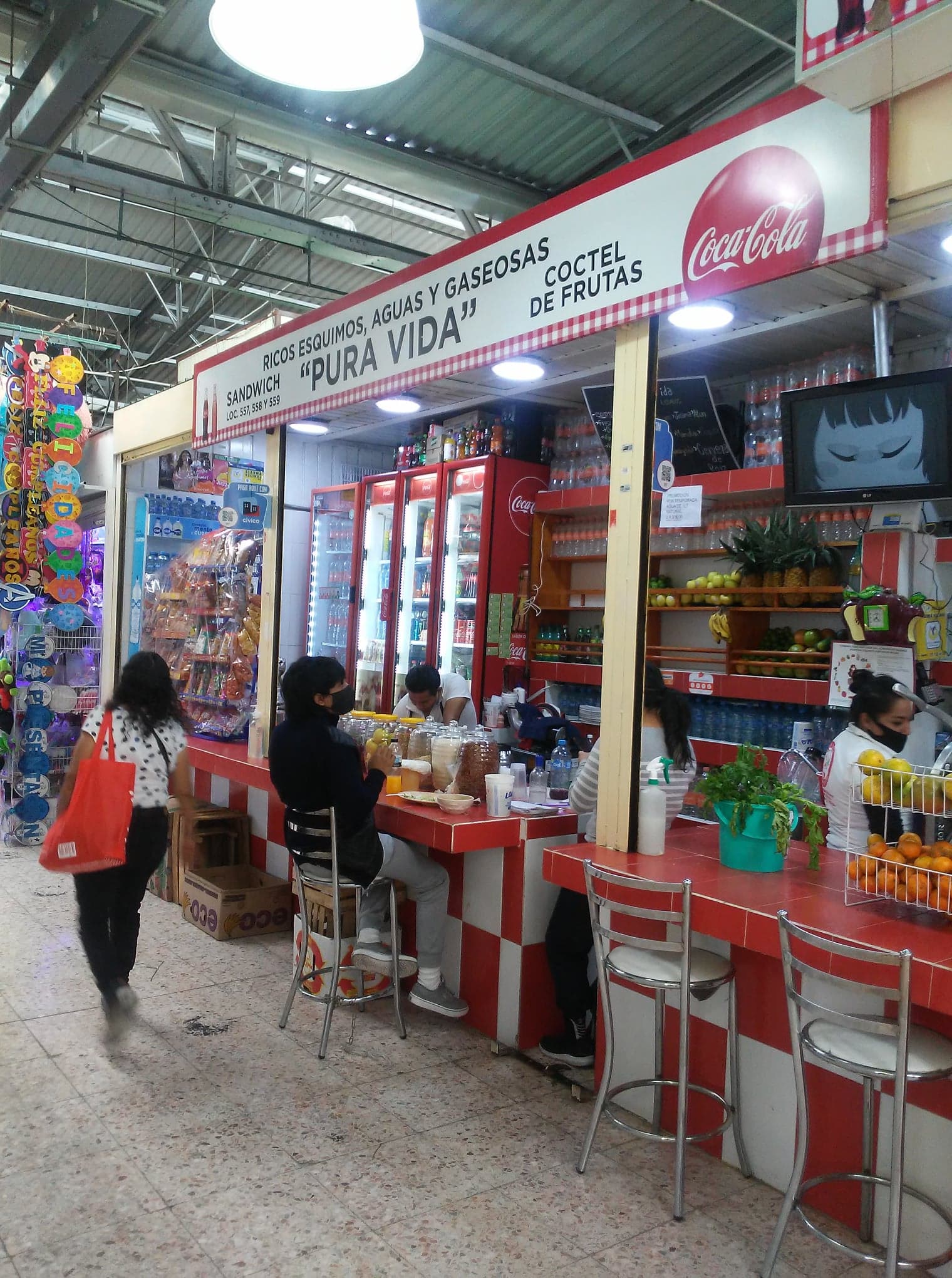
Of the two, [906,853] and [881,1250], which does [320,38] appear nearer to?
[906,853]

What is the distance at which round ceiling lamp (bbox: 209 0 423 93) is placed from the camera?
246cm

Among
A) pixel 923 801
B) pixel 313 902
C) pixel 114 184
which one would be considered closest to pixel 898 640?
pixel 923 801

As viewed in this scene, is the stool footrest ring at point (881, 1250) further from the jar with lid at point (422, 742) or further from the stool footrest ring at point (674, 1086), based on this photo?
the jar with lid at point (422, 742)

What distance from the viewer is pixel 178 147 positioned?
19.9 ft

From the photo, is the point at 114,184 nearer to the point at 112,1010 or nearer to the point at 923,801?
the point at 112,1010

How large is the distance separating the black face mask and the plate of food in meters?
1.77

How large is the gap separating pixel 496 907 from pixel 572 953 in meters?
0.39

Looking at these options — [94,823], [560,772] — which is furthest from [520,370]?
[94,823]

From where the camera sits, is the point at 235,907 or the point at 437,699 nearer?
the point at 235,907

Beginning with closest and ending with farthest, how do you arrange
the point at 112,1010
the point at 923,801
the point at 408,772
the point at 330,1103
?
1. the point at 923,801
2. the point at 330,1103
3. the point at 112,1010
4. the point at 408,772

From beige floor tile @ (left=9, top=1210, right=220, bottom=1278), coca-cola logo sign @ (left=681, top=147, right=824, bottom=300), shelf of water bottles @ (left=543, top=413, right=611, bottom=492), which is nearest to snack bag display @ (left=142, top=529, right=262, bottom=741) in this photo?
shelf of water bottles @ (left=543, top=413, right=611, bottom=492)

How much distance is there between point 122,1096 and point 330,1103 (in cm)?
73

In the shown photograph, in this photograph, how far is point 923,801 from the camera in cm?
Result: 266

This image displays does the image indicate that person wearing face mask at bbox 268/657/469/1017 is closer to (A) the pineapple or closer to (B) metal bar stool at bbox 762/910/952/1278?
(B) metal bar stool at bbox 762/910/952/1278
